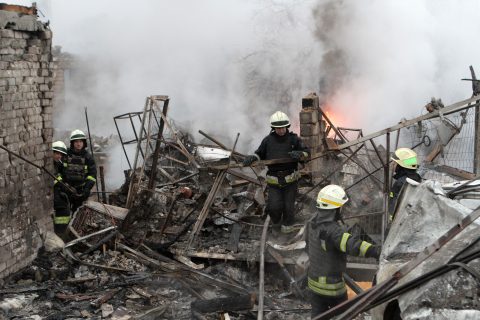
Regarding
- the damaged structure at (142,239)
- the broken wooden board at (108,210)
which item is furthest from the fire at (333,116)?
the broken wooden board at (108,210)

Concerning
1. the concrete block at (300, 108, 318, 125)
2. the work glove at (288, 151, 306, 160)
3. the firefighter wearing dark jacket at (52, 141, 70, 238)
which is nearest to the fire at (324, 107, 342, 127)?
the concrete block at (300, 108, 318, 125)

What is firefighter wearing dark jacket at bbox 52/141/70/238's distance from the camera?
353 inches

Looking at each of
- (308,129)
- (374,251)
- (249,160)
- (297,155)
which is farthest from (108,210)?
(374,251)

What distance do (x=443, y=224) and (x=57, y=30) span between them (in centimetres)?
2607

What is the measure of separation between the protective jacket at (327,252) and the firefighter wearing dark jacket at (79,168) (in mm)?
4659

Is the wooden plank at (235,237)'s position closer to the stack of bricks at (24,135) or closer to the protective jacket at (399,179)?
the protective jacket at (399,179)

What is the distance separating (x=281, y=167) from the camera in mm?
8492

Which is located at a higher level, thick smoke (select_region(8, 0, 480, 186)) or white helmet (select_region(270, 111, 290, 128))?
thick smoke (select_region(8, 0, 480, 186))

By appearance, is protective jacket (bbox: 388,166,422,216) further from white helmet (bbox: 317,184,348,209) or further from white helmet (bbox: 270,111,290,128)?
white helmet (bbox: 270,111,290,128)

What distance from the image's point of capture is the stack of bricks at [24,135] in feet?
25.0

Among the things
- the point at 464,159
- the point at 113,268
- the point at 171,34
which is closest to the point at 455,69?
the point at 464,159

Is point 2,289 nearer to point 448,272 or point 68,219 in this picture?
point 68,219

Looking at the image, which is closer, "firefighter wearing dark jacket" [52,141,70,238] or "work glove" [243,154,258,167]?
"work glove" [243,154,258,167]

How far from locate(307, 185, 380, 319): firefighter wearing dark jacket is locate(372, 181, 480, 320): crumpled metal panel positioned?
2.42ft
